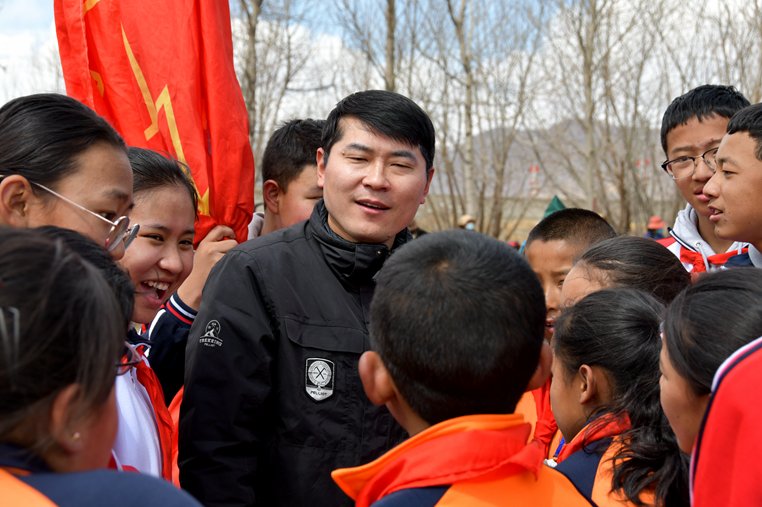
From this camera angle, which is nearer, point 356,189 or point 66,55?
point 356,189

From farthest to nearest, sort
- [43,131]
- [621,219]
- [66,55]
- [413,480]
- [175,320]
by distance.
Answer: [621,219] → [66,55] → [175,320] → [43,131] → [413,480]

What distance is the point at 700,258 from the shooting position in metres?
3.51

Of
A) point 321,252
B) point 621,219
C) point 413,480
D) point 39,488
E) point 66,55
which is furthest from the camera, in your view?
point 621,219

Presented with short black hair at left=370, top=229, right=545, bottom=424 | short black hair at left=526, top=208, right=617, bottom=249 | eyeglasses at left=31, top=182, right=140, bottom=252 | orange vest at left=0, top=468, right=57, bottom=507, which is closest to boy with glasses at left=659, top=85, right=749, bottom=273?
short black hair at left=526, top=208, right=617, bottom=249

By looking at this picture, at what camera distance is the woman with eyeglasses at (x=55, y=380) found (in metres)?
1.14

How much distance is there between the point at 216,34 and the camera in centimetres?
330

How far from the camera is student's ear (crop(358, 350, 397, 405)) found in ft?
5.41

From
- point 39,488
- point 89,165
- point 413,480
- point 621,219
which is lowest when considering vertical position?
point 621,219

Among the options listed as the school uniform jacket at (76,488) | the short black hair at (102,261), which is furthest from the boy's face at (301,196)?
the school uniform jacket at (76,488)

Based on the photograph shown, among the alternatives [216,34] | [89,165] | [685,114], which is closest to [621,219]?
[685,114]

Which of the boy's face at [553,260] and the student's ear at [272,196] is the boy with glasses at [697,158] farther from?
the student's ear at [272,196]

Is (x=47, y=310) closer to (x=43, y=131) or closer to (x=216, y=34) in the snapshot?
(x=43, y=131)

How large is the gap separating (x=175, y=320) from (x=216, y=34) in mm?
1247

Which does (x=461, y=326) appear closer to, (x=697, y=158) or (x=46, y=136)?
(x=46, y=136)
